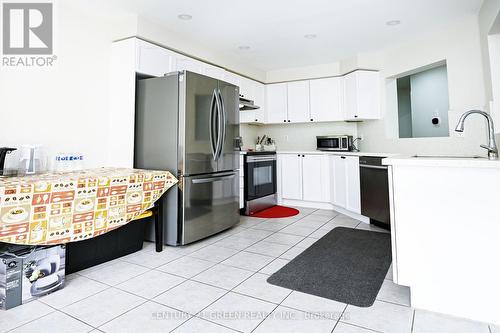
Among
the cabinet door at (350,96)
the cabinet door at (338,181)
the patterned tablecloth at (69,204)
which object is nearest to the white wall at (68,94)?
the patterned tablecloth at (69,204)

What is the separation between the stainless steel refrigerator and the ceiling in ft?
2.55

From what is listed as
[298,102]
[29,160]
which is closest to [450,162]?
[29,160]

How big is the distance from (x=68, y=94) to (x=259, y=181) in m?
2.87

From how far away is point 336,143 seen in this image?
4.81 m

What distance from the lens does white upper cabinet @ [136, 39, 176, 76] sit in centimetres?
312

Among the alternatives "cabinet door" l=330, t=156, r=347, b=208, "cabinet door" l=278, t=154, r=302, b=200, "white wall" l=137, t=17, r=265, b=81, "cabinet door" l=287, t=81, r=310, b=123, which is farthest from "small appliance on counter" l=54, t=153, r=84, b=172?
"cabinet door" l=287, t=81, r=310, b=123

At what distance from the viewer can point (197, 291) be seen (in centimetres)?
196

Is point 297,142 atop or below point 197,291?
atop

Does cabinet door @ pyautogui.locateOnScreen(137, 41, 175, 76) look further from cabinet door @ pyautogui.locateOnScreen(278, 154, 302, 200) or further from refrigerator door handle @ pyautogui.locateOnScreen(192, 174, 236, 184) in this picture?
cabinet door @ pyautogui.locateOnScreen(278, 154, 302, 200)

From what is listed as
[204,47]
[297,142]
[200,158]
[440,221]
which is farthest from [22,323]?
[297,142]

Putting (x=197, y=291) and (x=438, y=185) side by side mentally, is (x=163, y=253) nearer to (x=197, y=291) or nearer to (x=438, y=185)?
(x=197, y=291)

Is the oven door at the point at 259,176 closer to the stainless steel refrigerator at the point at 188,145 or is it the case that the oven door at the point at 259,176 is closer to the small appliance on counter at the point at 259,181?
the small appliance on counter at the point at 259,181

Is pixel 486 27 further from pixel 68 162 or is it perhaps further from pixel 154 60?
pixel 68 162

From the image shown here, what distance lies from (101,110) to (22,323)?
2.26 m
